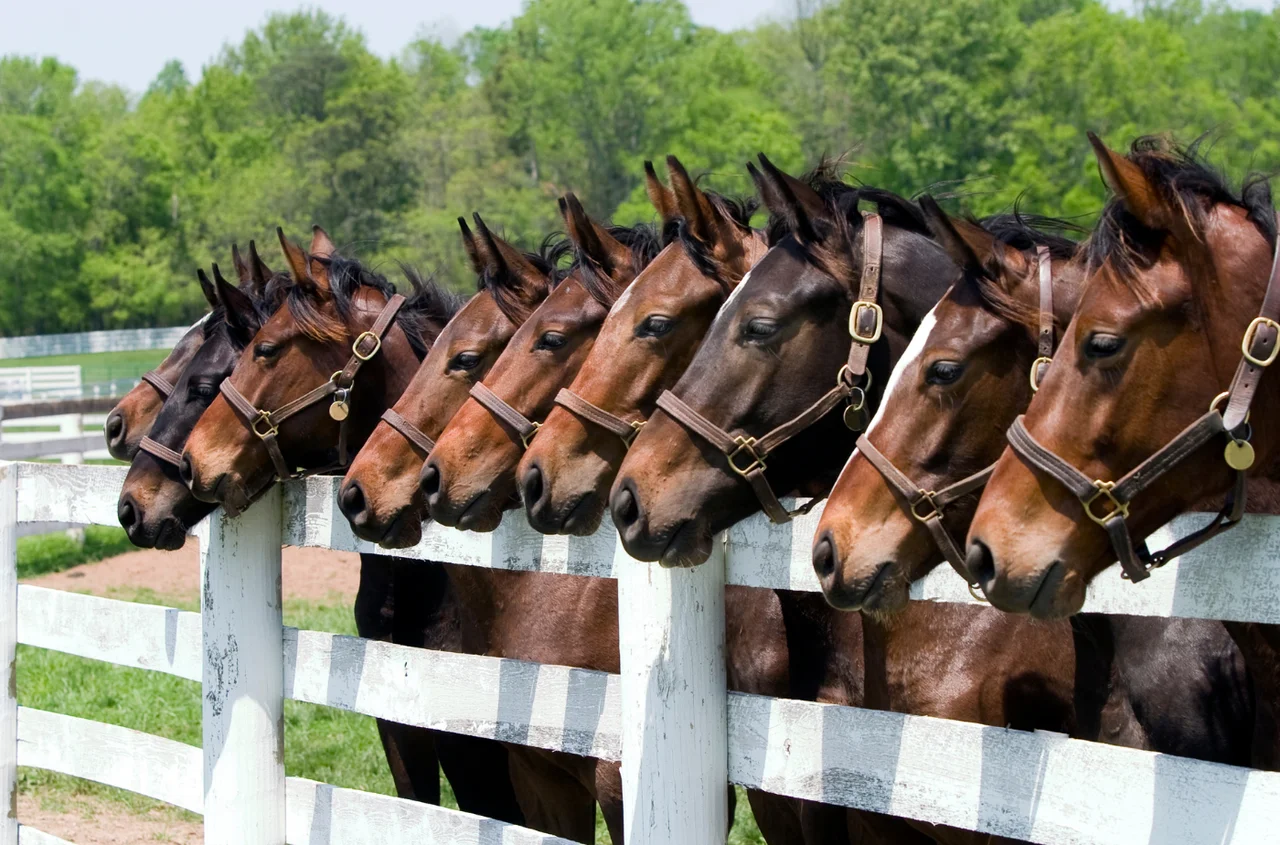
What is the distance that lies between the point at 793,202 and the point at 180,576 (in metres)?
11.0

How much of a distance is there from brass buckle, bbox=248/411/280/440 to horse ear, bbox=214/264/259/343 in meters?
0.65

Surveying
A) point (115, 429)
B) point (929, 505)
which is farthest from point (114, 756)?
point (929, 505)

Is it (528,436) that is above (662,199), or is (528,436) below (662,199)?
below

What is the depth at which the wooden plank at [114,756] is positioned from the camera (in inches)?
179

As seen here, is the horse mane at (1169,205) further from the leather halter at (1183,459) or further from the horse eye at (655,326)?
the horse eye at (655,326)

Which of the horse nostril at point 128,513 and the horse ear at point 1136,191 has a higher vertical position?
the horse ear at point 1136,191

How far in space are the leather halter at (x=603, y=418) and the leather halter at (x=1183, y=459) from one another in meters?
1.38

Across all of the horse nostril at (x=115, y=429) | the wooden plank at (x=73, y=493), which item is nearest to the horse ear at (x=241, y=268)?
the horse nostril at (x=115, y=429)

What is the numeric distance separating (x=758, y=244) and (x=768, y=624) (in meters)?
1.31

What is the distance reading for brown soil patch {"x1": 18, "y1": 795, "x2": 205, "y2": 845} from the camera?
6.77 metres

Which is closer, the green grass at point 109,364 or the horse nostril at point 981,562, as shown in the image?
the horse nostril at point 981,562

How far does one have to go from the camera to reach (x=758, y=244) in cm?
405

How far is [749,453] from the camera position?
3.46 meters

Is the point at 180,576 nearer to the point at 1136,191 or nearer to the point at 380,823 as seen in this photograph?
the point at 380,823
